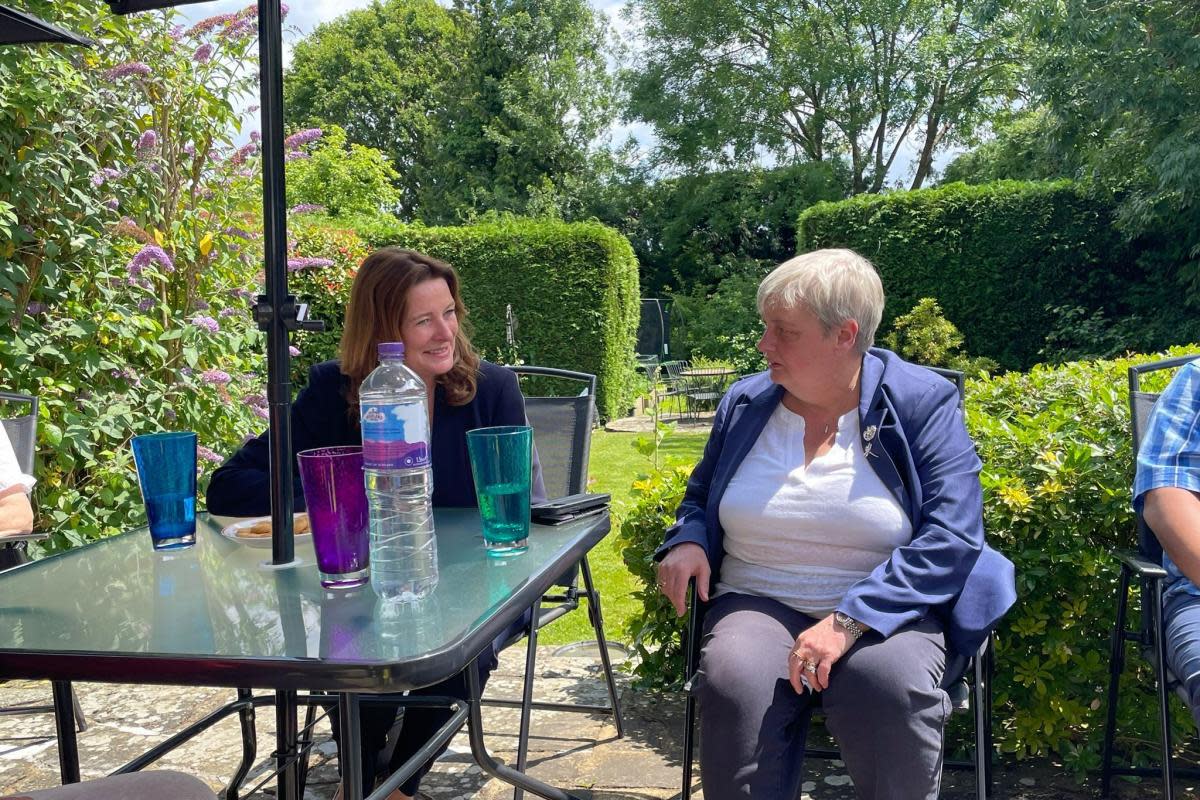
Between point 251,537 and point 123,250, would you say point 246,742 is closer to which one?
point 251,537

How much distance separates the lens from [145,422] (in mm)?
3773

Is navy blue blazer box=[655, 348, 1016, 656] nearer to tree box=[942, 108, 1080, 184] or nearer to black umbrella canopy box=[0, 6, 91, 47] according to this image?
black umbrella canopy box=[0, 6, 91, 47]

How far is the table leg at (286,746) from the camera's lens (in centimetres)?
173

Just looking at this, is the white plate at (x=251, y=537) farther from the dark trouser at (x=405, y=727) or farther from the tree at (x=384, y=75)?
the tree at (x=384, y=75)

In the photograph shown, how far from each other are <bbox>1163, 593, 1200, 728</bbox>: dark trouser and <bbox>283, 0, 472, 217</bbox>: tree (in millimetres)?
28785

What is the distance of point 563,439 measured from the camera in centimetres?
293

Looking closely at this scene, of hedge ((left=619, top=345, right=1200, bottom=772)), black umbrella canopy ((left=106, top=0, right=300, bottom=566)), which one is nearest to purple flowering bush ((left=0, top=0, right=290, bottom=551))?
black umbrella canopy ((left=106, top=0, right=300, bottom=566))

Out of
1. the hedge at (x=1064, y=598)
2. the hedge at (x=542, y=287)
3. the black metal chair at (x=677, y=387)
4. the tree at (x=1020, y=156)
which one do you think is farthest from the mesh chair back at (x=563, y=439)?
the tree at (x=1020, y=156)

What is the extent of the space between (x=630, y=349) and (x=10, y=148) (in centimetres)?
1000

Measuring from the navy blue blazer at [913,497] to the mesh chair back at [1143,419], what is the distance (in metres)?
0.40

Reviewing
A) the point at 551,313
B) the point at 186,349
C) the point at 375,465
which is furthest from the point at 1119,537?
the point at 551,313

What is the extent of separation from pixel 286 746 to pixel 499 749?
1077 mm

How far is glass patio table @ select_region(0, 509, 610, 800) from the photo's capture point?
114 cm

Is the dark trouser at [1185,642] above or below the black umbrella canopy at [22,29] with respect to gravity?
below
